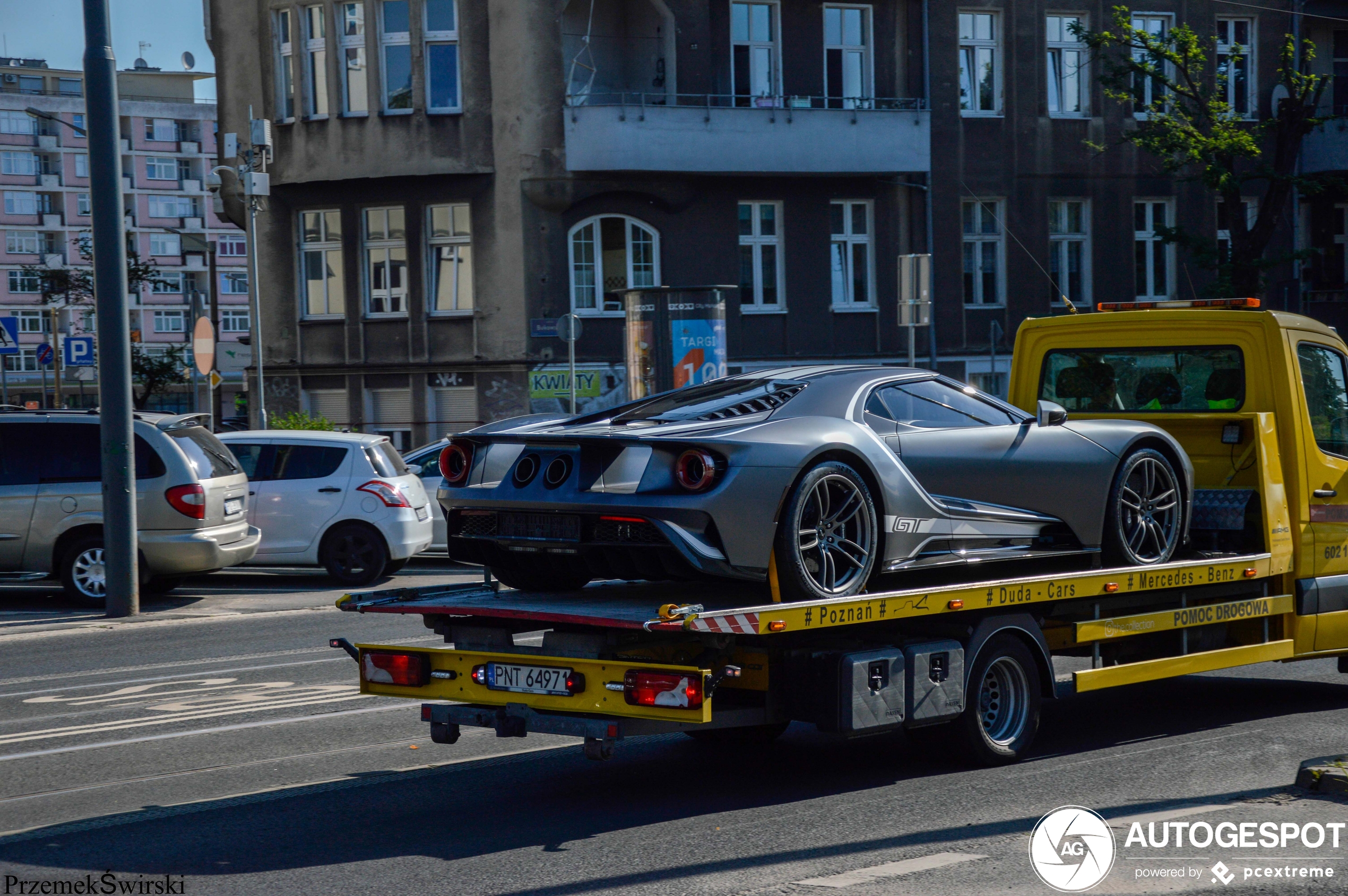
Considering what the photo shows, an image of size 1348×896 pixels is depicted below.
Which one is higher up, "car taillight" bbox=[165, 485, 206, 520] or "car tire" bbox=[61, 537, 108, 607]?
"car taillight" bbox=[165, 485, 206, 520]

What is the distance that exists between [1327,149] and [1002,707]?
29.2 meters

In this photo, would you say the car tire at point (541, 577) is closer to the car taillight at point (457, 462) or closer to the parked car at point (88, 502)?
the car taillight at point (457, 462)

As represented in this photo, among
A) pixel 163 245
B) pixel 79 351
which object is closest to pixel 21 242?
pixel 163 245

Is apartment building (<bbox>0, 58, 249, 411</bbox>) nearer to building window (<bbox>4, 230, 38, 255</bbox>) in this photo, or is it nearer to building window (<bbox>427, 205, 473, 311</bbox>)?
building window (<bbox>4, 230, 38, 255</bbox>)

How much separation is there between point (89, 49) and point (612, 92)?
15623 mm

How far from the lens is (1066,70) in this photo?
104ft

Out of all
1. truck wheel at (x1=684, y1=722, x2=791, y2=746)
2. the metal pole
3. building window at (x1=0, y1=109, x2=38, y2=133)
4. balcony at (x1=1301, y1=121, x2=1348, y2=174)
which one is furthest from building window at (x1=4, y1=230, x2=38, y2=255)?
truck wheel at (x1=684, y1=722, x2=791, y2=746)

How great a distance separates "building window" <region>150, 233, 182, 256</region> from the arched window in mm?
77219

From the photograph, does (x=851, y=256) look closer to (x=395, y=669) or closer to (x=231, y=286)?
(x=395, y=669)

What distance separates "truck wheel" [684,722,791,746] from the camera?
8047mm

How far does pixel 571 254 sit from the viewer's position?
28.7 m

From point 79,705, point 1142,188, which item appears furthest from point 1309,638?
point 1142,188

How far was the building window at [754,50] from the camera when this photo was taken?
2945 centimetres

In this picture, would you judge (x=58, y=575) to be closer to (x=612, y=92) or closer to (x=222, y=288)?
(x=612, y=92)
